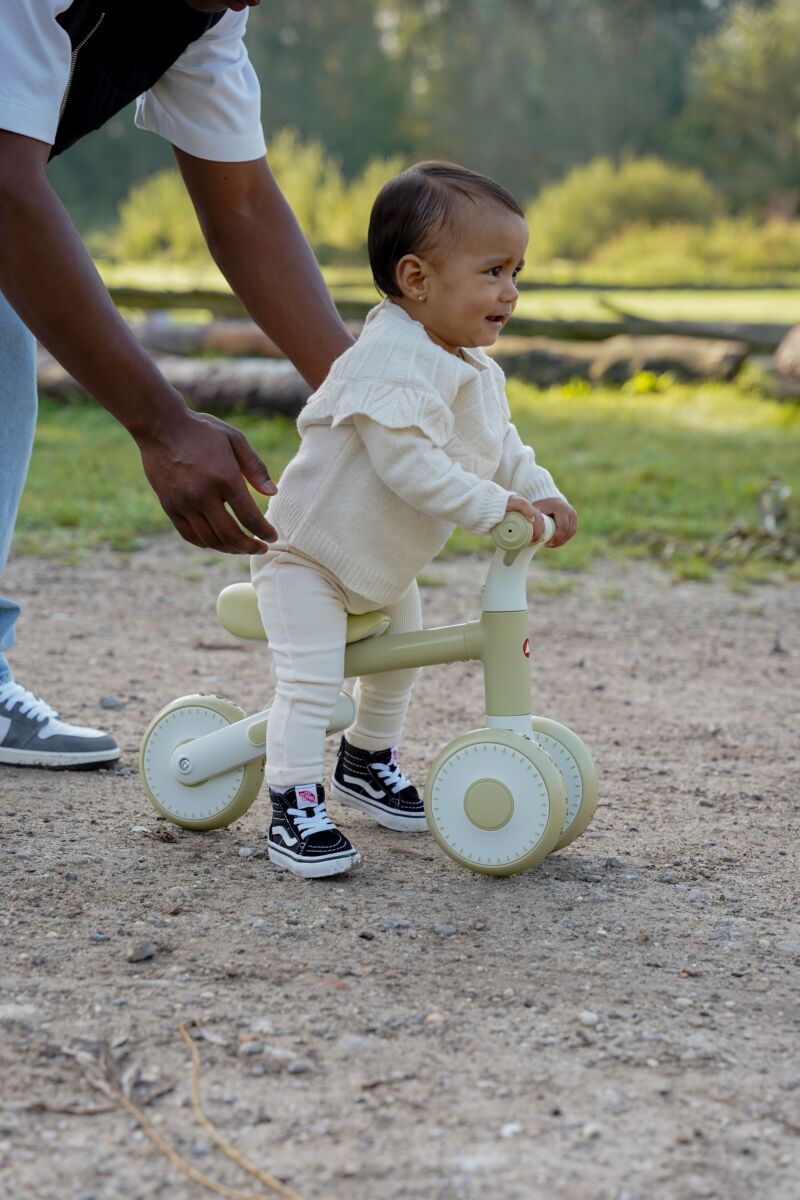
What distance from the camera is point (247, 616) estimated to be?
7.41 ft

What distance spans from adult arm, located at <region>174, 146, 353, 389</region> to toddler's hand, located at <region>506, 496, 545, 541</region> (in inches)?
22.2

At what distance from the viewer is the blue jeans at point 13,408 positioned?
96.9 inches

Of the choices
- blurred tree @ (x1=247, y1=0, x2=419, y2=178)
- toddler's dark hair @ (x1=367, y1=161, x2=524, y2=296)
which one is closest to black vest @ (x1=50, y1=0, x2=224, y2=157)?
toddler's dark hair @ (x1=367, y1=161, x2=524, y2=296)

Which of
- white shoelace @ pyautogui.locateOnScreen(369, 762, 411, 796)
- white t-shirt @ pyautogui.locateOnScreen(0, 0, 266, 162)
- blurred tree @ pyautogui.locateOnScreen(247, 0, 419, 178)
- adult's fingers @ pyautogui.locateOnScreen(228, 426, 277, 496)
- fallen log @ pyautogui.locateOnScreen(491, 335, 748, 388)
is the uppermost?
blurred tree @ pyautogui.locateOnScreen(247, 0, 419, 178)

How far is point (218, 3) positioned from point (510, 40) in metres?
29.6

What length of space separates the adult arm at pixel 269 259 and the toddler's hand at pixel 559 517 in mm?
544

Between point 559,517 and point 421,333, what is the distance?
0.35 m

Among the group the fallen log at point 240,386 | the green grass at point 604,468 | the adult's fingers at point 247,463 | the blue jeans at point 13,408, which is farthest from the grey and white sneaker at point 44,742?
the fallen log at point 240,386

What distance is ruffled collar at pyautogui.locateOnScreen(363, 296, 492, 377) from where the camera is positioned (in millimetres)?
2047

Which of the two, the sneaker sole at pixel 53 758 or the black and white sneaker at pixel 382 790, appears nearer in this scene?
the black and white sneaker at pixel 382 790

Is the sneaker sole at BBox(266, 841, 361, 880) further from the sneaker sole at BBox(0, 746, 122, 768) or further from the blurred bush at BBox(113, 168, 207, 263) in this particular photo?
the blurred bush at BBox(113, 168, 207, 263)

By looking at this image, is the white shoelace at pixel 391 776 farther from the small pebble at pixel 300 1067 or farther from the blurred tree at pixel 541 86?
the blurred tree at pixel 541 86

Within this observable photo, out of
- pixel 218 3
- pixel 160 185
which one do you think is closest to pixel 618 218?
pixel 160 185

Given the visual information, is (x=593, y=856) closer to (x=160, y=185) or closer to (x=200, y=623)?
(x=200, y=623)
